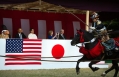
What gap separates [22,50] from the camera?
14.0 meters

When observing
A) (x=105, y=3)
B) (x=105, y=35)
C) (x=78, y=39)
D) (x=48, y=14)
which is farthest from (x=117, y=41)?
(x=48, y=14)

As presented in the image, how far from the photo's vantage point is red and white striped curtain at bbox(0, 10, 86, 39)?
1916 cm

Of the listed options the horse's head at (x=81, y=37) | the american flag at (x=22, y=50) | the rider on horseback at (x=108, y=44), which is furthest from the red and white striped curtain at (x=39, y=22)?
the rider on horseback at (x=108, y=44)

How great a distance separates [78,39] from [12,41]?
3.52 meters

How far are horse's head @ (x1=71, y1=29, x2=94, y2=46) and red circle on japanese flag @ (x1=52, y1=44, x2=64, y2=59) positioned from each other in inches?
123

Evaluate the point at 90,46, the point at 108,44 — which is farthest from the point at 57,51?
the point at 108,44

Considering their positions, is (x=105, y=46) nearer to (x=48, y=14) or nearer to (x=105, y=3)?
(x=105, y=3)

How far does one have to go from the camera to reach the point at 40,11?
20.1 metres

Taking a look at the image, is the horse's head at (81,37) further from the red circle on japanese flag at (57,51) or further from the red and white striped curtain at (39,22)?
the red and white striped curtain at (39,22)

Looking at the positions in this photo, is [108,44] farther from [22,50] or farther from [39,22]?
[39,22]

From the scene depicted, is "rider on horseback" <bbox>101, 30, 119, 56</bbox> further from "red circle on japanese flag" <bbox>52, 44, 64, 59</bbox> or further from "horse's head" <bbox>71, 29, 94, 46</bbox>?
"red circle on japanese flag" <bbox>52, 44, 64, 59</bbox>

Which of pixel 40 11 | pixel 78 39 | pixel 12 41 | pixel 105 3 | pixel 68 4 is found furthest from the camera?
pixel 40 11

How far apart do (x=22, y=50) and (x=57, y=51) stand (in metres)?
1.51

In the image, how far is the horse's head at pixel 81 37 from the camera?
11273mm
